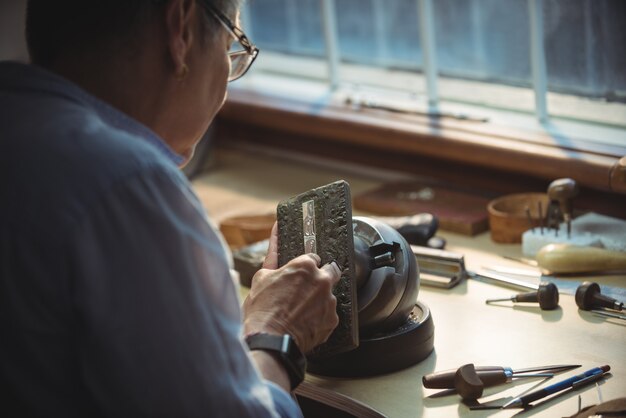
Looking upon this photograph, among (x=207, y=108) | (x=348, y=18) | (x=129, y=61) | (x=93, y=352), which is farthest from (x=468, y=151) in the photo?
(x=93, y=352)

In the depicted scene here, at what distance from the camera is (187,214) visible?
1110mm

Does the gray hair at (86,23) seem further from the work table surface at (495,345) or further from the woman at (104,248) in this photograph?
the work table surface at (495,345)

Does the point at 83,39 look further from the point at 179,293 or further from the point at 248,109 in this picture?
the point at 248,109

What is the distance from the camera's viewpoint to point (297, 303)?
57.4 inches

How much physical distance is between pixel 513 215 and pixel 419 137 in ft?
1.46

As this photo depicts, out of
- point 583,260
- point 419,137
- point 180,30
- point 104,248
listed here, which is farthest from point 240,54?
point 419,137

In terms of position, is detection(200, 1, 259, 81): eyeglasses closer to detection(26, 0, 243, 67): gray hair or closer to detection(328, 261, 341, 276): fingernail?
detection(26, 0, 243, 67): gray hair

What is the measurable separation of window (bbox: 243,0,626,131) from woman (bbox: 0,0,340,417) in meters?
1.49

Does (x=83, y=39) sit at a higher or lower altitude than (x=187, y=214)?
higher

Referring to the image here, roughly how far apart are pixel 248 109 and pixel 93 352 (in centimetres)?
216

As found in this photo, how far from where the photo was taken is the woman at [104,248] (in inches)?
41.2

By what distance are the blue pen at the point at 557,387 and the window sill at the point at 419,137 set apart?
1.95 ft

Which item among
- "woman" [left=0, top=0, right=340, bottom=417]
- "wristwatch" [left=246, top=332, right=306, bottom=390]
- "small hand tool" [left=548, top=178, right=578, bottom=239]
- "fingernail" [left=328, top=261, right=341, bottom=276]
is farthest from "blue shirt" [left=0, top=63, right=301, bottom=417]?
"small hand tool" [left=548, top=178, right=578, bottom=239]

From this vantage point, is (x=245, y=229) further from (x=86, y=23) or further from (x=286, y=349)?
(x=86, y=23)
